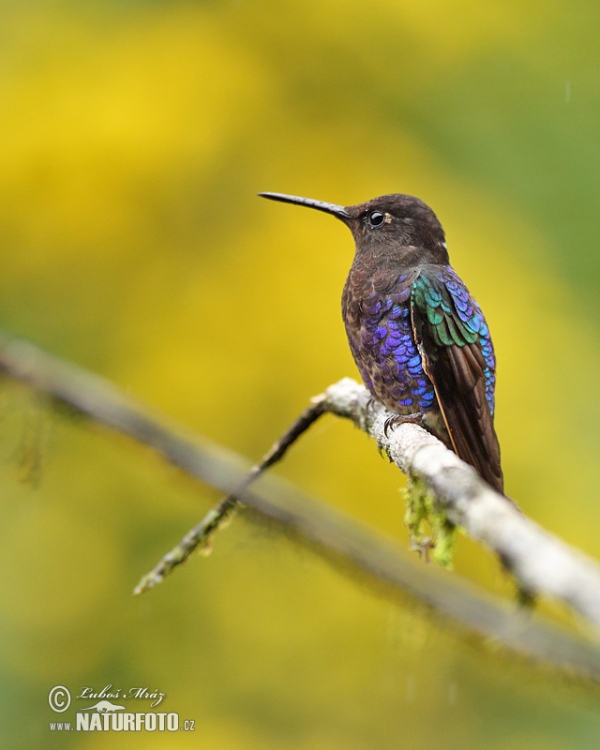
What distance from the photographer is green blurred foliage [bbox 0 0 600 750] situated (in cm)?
559

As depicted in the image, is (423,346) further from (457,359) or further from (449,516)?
(449,516)

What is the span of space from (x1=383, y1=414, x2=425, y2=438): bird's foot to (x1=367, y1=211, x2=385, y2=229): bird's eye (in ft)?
2.65

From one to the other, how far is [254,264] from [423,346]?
3476 mm

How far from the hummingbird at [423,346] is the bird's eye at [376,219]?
178 mm

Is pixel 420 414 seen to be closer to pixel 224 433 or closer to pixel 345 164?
pixel 224 433

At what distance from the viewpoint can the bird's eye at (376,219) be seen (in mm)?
3312

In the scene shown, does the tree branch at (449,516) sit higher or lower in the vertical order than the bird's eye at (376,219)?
lower

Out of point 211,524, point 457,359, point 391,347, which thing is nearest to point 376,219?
point 391,347

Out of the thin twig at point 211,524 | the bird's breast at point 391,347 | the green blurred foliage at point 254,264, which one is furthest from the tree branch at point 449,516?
the green blurred foliage at point 254,264

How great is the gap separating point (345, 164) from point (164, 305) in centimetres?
175

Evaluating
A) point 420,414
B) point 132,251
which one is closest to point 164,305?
point 132,251

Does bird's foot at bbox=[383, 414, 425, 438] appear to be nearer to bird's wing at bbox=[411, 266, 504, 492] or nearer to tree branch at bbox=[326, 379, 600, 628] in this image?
bird's wing at bbox=[411, 266, 504, 492]

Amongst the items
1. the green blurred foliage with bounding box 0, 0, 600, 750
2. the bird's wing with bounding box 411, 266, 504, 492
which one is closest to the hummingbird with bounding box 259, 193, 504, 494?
the bird's wing with bounding box 411, 266, 504, 492

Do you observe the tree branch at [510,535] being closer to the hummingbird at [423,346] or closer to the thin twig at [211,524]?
the thin twig at [211,524]
